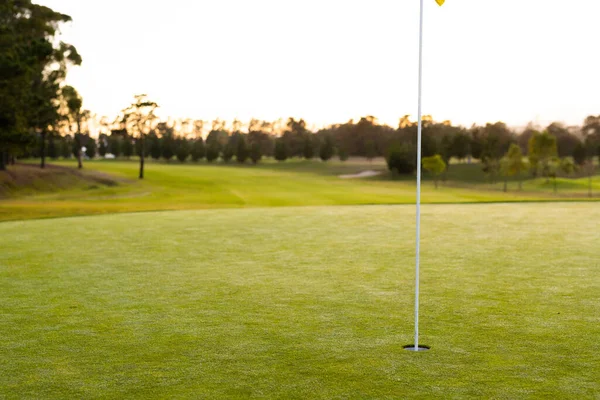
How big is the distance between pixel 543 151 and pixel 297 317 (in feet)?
258

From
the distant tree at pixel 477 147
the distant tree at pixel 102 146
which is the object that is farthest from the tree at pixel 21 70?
the distant tree at pixel 102 146

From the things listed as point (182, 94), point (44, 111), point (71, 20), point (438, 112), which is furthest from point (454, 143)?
point (44, 111)

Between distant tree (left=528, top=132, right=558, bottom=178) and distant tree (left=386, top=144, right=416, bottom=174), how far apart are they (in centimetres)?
1390

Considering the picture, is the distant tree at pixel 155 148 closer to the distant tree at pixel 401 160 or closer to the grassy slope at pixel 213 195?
the grassy slope at pixel 213 195

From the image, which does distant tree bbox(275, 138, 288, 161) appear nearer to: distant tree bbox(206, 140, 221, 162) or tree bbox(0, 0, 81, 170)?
distant tree bbox(206, 140, 221, 162)

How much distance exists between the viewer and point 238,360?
6328mm

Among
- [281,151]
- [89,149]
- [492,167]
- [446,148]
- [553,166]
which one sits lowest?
[492,167]

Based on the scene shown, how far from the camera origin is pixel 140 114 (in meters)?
73.5

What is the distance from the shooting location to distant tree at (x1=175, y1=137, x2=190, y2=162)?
370 ft

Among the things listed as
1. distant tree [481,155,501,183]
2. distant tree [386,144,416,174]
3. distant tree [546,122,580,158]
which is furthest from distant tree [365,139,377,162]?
distant tree [546,122,580,158]

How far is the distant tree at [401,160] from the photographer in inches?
3403

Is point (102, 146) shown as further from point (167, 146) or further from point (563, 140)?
point (563, 140)

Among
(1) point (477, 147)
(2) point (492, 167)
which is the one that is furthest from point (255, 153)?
(2) point (492, 167)

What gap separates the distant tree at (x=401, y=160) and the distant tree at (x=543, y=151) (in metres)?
13.9
